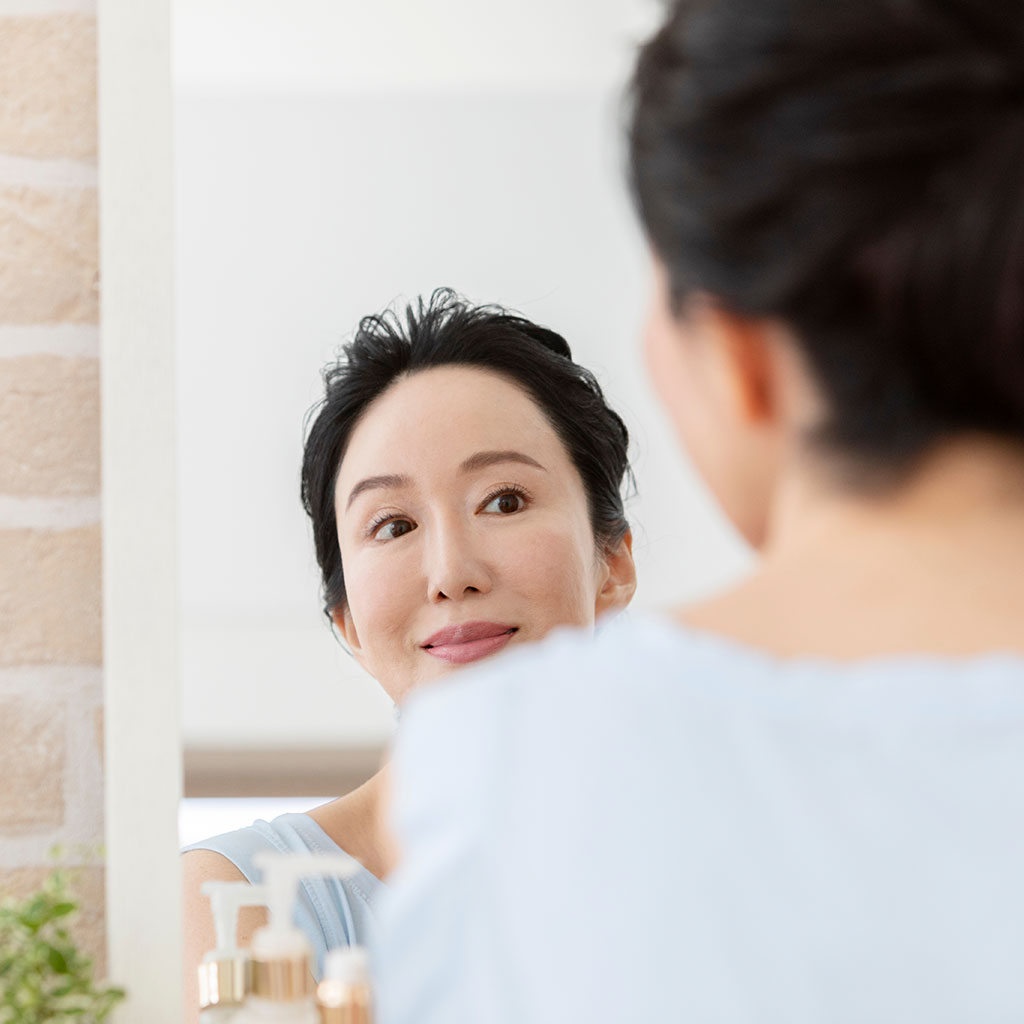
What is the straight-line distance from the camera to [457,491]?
2.52 feet

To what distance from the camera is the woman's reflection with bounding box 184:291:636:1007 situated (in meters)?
0.77

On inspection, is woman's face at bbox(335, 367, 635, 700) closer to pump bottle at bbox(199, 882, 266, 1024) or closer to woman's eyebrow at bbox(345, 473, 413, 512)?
woman's eyebrow at bbox(345, 473, 413, 512)

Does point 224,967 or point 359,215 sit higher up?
point 359,215

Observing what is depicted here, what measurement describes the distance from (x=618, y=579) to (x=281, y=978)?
0.97 ft

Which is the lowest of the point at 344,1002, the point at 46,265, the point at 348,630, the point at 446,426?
the point at 344,1002

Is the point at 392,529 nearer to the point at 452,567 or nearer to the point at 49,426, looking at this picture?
the point at 452,567

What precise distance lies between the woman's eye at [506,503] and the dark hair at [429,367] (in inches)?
1.6

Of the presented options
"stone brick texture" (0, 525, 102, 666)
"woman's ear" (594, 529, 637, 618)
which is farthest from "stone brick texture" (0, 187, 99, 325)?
"woman's ear" (594, 529, 637, 618)

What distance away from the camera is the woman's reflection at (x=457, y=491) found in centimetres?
77

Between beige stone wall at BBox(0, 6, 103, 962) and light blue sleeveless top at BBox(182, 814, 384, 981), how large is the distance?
8 centimetres

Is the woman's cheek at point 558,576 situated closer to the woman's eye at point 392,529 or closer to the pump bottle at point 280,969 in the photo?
the woman's eye at point 392,529

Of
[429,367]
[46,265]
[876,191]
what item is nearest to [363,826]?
[429,367]

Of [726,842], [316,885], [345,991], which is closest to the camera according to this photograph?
[726,842]

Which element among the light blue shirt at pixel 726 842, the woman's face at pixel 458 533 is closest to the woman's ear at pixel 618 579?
the woman's face at pixel 458 533
